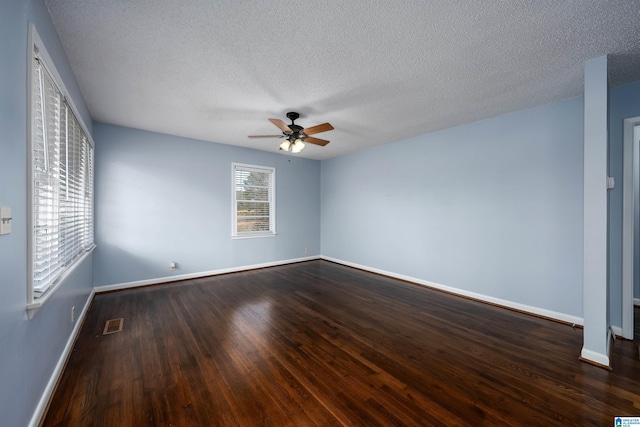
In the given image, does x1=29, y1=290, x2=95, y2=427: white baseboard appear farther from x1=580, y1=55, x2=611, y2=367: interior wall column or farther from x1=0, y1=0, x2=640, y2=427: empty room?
x1=580, y1=55, x2=611, y2=367: interior wall column

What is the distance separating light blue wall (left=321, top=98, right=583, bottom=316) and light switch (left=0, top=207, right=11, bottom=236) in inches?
180

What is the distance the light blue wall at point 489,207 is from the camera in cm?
303

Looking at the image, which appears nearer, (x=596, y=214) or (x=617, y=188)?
→ (x=596, y=214)

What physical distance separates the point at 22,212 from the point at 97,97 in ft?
7.95

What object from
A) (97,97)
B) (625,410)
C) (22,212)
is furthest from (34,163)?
(625,410)

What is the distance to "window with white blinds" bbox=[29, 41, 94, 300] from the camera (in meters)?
1.55

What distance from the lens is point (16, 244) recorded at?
4.24ft

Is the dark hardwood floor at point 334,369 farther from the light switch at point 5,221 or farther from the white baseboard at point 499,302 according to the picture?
the light switch at point 5,221

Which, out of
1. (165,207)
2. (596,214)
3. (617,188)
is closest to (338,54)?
(596,214)

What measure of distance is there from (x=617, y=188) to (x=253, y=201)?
547 centimetres

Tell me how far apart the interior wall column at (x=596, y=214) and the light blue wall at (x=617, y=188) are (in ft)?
2.72

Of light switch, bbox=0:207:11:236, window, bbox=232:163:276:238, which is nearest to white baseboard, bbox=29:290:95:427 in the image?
light switch, bbox=0:207:11:236

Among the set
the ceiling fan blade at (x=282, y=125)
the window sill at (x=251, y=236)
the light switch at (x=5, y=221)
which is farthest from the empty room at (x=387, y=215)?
the window sill at (x=251, y=236)

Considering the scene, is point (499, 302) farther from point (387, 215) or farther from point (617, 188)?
point (387, 215)
